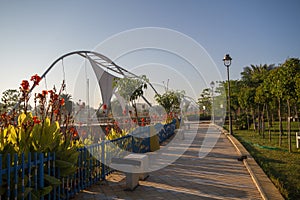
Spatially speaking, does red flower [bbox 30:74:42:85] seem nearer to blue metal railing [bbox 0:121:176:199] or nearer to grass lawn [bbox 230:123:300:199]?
blue metal railing [bbox 0:121:176:199]

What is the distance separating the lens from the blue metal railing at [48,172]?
3213mm

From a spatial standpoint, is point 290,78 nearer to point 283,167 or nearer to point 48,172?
point 283,167

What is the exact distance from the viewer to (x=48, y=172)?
3.87 m

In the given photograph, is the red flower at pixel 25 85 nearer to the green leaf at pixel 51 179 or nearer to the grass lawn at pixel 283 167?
the green leaf at pixel 51 179

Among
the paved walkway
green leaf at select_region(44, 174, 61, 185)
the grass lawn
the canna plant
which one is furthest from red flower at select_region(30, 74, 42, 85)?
the grass lawn

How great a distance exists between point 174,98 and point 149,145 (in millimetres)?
11501

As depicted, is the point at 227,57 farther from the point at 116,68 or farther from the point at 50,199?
the point at 116,68

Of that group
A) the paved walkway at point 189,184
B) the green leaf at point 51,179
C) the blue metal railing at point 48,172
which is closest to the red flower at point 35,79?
the blue metal railing at point 48,172

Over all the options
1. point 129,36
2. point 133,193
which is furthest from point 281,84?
point 133,193

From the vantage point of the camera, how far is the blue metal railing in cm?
321

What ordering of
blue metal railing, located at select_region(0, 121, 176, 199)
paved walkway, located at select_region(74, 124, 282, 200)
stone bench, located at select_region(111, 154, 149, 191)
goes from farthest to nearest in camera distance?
stone bench, located at select_region(111, 154, 149, 191), paved walkway, located at select_region(74, 124, 282, 200), blue metal railing, located at select_region(0, 121, 176, 199)

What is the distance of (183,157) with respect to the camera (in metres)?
8.72

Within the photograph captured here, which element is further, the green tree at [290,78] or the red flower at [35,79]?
the green tree at [290,78]

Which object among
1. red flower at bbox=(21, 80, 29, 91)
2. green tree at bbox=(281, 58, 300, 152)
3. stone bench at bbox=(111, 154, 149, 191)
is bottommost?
stone bench at bbox=(111, 154, 149, 191)
